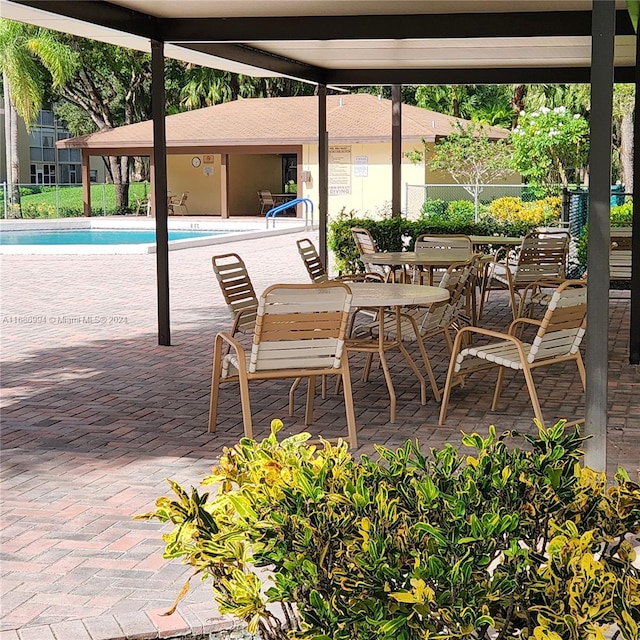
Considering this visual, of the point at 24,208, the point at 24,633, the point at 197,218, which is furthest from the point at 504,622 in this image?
the point at 24,208

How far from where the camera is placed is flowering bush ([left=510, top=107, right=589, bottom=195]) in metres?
22.8

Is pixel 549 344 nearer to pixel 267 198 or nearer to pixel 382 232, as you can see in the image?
pixel 382 232

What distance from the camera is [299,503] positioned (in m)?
2.31

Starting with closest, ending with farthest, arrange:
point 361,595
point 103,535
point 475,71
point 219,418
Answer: point 361,595
point 103,535
point 219,418
point 475,71

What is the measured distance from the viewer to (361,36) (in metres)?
8.45

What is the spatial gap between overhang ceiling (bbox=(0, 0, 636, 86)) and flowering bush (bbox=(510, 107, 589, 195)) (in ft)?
39.4

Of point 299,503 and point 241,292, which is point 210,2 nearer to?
point 241,292

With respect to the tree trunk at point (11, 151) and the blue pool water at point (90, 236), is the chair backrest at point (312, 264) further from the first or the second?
the tree trunk at point (11, 151)

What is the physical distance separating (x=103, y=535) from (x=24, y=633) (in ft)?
3.19

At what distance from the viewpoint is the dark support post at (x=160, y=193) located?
9180 mm

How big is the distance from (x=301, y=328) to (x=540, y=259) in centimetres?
521

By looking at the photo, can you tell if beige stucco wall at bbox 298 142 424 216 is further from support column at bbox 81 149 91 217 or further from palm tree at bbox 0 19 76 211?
palm tree at bbox 0 19 76 211

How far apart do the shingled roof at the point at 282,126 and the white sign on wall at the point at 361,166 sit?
2.84 ft

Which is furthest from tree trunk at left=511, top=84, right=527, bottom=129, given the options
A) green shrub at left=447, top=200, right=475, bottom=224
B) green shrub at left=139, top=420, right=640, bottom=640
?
green shrub at left=139, top=420, right=640, bottom=640
